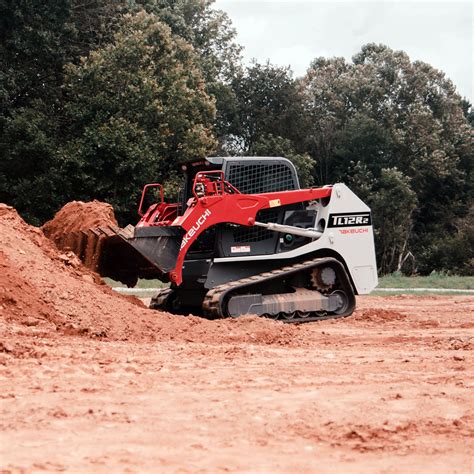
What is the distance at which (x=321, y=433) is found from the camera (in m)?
5.70

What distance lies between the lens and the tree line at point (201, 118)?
1240 inches

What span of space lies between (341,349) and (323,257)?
4.66 m

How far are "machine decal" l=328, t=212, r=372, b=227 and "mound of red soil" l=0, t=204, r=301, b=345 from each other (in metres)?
2.97

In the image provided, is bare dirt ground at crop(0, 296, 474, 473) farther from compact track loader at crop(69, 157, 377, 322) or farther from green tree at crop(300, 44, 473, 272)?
green tree at crop(300, 44, 473, 272)

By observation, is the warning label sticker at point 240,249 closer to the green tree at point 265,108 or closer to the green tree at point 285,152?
the green tree at point 285,152

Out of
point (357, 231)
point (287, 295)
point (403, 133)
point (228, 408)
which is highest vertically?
point (403, 133)

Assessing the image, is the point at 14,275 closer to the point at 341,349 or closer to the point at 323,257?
the point at 341,349

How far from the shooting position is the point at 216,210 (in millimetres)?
13414

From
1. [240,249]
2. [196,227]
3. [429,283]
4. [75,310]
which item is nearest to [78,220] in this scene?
[196,227]

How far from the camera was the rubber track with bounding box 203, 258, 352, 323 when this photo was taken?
1293 cm

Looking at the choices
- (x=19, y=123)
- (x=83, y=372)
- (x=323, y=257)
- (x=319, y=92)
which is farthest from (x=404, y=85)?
(x=83, y=372)

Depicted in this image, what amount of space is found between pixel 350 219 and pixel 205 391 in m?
8.48

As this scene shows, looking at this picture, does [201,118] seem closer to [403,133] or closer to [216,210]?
[403,133]

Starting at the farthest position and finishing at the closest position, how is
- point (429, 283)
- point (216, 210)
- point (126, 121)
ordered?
point (126, 121), point (429, 283), point (216, 210)
